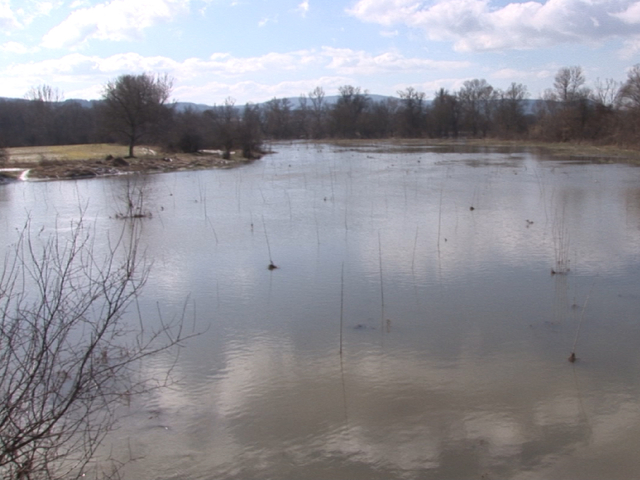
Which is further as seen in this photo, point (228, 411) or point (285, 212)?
point (285, 212)

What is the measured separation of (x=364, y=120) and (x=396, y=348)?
240 ft

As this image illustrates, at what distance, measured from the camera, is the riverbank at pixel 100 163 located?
1016 inches

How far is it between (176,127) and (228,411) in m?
35.9

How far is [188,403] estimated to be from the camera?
4816 mm

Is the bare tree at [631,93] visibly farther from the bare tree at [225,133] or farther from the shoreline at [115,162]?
the bare tree at [225,133]

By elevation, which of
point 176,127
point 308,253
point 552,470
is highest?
point 176,127

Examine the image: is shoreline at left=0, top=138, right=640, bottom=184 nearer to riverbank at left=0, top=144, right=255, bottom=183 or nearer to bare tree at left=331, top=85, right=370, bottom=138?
riverbank at left=0, top=144, right=255, bottom=183

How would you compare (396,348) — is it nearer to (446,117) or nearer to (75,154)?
(75,154)

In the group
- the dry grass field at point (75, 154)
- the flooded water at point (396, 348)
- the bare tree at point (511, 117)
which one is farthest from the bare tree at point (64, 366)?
the bare tree at point (511, 117)

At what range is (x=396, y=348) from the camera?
5.78 meters

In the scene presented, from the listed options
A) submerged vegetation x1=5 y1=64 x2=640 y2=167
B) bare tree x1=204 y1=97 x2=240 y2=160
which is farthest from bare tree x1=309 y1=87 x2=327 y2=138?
bare tree x1=204 y1=97 x2=240 y2=160

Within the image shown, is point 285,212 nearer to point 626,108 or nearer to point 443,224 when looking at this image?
point 443,224

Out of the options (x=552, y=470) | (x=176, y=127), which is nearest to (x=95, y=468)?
(x=552, y=470)

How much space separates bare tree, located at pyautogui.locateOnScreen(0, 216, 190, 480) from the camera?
10.2ft
